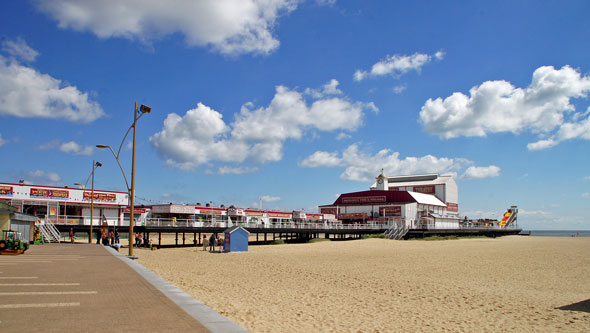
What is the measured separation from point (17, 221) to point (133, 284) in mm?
21244

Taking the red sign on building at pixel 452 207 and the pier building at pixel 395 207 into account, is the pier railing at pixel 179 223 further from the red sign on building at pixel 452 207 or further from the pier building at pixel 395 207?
the red sign on building at pixel 452 207

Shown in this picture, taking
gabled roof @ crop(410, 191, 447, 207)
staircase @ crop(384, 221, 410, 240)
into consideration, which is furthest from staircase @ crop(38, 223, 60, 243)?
gabled roof @ crop(410, 191, 447, 207)

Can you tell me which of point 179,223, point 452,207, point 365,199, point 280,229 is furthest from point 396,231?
point 452,207

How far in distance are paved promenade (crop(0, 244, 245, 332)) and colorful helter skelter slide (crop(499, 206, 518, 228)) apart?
286ft

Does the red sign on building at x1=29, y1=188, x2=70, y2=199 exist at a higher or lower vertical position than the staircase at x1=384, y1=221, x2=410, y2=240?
higher

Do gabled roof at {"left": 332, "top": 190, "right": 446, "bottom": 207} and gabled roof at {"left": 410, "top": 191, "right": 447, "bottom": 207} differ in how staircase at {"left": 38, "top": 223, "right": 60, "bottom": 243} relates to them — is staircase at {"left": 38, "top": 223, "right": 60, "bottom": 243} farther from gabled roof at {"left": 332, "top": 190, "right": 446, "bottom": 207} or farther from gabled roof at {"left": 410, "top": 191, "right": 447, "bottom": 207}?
gabled roof at {"left": 410, "top": 191, "right": 447, "bottom": 207}

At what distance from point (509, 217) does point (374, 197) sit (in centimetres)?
3999

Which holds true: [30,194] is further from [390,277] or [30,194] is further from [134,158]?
[390,277]

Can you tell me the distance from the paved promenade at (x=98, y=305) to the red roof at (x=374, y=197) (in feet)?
175

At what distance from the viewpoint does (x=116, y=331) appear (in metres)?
5.93

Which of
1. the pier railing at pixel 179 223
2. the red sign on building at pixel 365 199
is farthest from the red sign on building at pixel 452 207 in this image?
the pier railing at pixel 179 223

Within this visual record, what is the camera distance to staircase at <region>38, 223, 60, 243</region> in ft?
107

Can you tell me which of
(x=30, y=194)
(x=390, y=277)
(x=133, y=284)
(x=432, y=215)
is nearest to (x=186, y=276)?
(x=133, y=284)

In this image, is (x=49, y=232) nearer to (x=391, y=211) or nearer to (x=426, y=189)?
(x=391, y=211)
